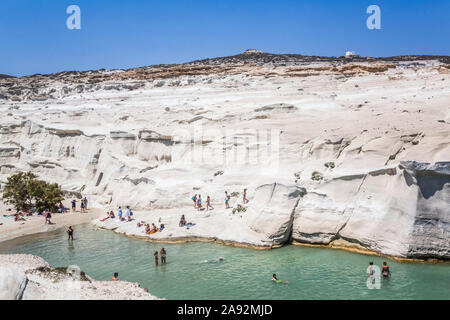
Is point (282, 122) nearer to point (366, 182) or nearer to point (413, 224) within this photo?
point (366, 182)

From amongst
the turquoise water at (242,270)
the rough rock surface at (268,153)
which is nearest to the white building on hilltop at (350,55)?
the rough rock surface at (268,153)

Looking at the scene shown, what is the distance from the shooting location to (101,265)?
1499cm

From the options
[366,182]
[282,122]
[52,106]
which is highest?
[52,106]

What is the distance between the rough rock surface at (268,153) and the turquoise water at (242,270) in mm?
1011

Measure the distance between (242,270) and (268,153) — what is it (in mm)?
8987

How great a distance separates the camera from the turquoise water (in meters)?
11.6

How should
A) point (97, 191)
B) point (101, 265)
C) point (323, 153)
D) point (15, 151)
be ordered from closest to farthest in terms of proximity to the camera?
point (101, 265) → point (323, 153) → point (97, 191) → point (15, 151)

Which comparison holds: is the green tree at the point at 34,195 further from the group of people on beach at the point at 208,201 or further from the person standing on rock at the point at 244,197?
the person standing on rock at the point at 244,197

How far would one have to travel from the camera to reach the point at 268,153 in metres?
21.2

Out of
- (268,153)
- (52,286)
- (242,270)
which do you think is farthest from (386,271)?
(52,286)

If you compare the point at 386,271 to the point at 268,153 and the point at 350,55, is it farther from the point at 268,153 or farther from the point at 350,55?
the point at 350,55

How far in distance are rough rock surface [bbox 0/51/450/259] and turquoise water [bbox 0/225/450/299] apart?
101 cm

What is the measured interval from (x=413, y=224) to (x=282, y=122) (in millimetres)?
11441

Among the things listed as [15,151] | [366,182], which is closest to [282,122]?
[366,182]
